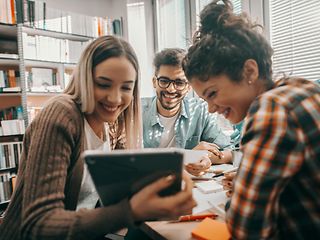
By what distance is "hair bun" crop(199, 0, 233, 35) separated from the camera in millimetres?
859

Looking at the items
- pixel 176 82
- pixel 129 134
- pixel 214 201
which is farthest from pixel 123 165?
pixel 176 82

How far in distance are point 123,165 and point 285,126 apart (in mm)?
345

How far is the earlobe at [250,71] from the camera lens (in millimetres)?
813

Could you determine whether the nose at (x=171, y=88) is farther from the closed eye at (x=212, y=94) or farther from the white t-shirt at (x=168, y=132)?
the closed eye at (x=212, y=94)

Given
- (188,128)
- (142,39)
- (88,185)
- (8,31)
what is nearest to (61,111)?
(88,185)

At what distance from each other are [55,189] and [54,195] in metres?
0.02

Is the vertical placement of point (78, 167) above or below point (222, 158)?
above

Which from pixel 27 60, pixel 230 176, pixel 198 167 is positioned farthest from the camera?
pixel 27 60

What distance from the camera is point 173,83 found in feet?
6.00

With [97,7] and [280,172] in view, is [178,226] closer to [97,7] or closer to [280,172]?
[280,172]

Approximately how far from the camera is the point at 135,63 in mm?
1068

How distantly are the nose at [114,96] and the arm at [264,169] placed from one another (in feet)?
1.79

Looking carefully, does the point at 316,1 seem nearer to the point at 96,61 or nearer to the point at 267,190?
the point at 96,61

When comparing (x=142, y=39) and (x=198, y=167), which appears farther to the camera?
(x=142, y=39)
